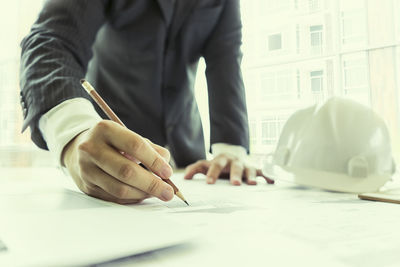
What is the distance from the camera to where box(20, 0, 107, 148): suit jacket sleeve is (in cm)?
54

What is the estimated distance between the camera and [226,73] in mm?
1014

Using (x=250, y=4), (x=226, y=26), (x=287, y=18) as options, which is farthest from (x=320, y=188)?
(x=250, y=4)

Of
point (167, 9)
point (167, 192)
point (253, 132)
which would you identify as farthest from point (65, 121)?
point (253, 132)

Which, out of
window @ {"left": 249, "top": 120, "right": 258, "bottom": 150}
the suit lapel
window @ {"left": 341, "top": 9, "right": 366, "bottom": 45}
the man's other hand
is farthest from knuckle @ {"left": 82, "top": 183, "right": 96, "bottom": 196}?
window @ {"left": 249, "top": 120, "right": 258, "bottom": 150}

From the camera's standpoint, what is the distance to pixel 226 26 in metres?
1.03

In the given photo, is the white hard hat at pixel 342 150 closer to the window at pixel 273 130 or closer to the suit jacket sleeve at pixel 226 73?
the window at pixel 273 130

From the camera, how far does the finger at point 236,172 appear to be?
0.67 m

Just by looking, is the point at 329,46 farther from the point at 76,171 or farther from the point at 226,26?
the point at 76,171

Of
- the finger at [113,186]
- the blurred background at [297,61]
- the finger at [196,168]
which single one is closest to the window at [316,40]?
the blurred background at [297,61]

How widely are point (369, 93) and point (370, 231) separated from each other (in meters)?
0.46

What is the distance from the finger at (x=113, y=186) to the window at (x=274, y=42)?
3.14 ft

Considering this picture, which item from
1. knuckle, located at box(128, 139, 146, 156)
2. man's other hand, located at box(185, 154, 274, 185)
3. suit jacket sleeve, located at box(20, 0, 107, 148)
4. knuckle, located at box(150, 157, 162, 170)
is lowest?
man's other hand, located at box(185, 154, 274, 185)

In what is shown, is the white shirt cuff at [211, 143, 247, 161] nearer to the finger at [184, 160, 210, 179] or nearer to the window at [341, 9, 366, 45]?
the finger at [184, 160, 210, 179]

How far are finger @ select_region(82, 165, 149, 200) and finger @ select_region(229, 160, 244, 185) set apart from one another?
0.29 meters
